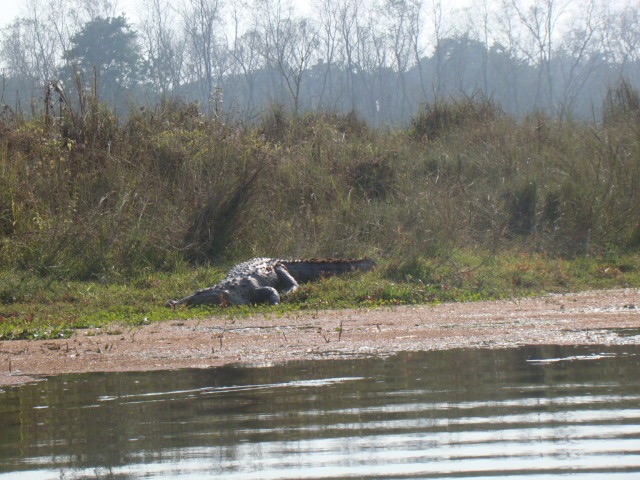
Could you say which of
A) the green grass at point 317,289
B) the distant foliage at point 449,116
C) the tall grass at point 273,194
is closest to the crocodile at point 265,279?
the green grass at point 317,289

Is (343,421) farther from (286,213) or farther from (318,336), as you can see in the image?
(286,213)

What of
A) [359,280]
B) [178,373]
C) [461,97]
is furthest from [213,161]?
[461,97]

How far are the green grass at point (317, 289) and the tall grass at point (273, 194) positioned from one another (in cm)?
45

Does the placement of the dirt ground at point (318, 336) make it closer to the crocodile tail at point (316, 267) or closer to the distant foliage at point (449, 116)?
the crocodile tail at point (316, 267)

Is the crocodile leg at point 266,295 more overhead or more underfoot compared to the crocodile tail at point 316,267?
more underfoot

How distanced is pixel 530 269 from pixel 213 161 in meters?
Answer: 4.98

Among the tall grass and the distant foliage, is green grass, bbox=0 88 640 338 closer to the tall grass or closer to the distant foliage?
the tall grass

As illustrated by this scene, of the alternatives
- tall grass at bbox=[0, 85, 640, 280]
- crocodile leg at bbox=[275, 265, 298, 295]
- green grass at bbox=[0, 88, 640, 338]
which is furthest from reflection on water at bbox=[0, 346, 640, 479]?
tall grass at bbox=[0, 85, 640, 280]

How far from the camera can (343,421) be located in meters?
3.63

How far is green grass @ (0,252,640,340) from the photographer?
25.9 ft

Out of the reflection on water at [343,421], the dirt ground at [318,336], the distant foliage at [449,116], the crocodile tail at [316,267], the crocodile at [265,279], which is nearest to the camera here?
the reflection on water at [343,421]

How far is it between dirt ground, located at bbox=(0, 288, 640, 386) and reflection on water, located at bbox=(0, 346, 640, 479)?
465 millimetres

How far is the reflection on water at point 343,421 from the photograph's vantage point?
2932 mm

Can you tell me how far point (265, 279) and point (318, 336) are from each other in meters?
2.81
